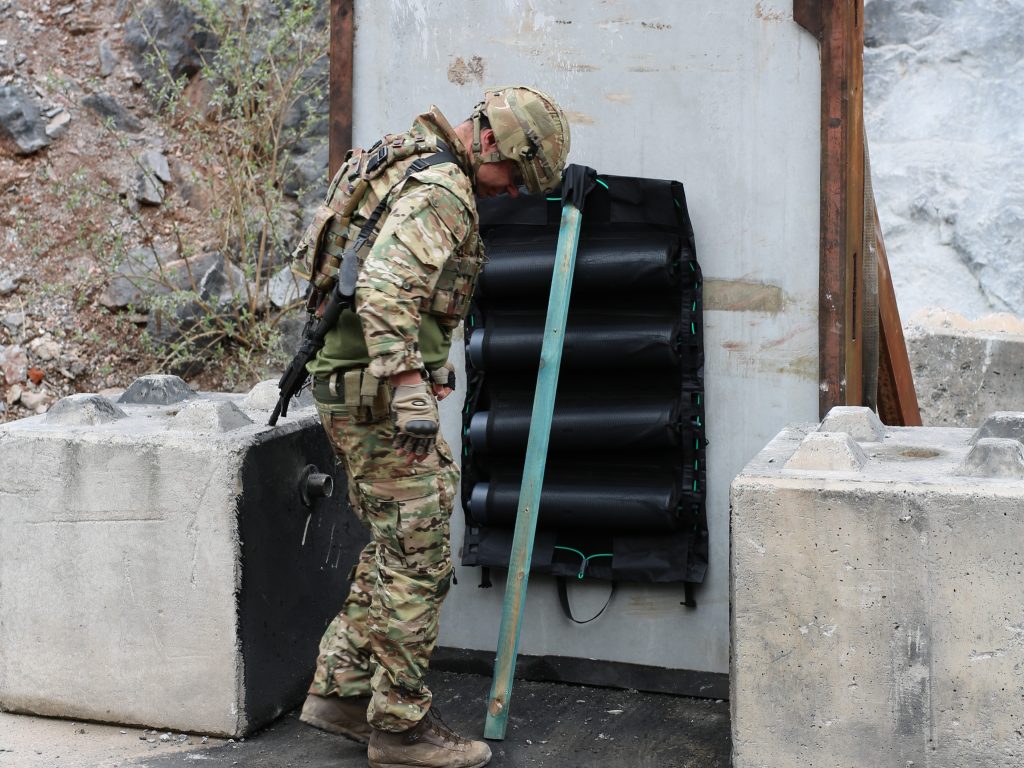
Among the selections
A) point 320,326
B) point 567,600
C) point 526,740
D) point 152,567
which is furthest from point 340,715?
point 320,326

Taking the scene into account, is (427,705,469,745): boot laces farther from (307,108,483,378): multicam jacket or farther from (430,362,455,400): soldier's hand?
A: (307,108,483,378): multicam jacket

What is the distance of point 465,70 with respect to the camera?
12.7ft

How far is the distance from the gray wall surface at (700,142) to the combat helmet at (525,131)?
0.61 metres

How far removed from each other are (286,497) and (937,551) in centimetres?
185

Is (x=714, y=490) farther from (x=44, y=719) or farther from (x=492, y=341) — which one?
(x=44, y=719)

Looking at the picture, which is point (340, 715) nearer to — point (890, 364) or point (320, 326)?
point (320, 326)

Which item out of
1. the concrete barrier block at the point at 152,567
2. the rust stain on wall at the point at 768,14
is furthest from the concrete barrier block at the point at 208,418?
the rust stain on wall at the point at 768,14

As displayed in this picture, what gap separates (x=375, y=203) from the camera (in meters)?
3.06

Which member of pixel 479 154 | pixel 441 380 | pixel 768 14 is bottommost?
pixel 441 380

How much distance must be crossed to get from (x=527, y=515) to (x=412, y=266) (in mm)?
906

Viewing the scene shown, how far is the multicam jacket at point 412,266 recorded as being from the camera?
2816 mm

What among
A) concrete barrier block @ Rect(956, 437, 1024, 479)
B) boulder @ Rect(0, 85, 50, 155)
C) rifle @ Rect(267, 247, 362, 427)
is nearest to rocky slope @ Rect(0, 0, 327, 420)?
boulder @ Rect(0, 85, 50, 155)

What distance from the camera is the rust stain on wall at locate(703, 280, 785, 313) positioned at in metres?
3.63

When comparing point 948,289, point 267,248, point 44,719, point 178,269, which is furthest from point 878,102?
point 44,719
